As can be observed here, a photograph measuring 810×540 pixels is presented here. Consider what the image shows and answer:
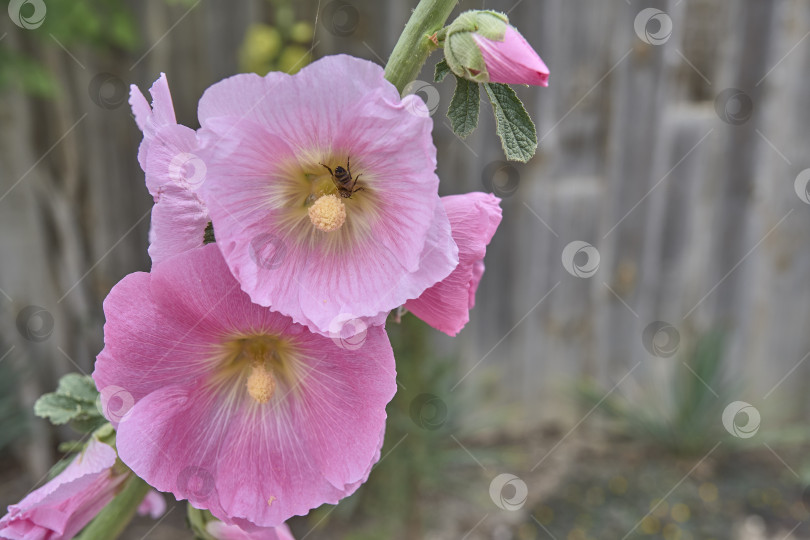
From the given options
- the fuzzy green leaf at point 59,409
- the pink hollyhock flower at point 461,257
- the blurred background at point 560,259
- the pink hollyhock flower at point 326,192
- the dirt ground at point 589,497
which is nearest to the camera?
the pink hollyhock flower at point 326,192

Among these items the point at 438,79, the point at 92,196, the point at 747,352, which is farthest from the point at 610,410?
the point at 438,79

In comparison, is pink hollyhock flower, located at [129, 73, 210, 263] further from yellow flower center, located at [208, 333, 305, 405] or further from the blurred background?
the blurred background

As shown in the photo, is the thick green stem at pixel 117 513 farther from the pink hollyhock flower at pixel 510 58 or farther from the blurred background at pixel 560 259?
the blurred background at pixel 560 259

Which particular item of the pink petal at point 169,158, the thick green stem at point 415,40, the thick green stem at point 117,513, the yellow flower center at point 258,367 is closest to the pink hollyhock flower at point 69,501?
the thick green stem at point 117,513

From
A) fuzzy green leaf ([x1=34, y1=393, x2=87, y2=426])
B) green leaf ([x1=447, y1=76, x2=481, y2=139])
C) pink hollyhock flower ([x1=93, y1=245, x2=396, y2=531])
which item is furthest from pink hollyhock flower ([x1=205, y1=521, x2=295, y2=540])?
green leaf ([x1=447, y1=76, x2=481, y2=139])

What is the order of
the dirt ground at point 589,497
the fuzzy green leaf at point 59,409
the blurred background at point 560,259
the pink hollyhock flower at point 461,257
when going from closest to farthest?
the pink hollyhock flower at point 461,257 → the fuzzy green leaf at point 59,409 → the blurred background at point 560,259 → the dirt ground at point 589,497

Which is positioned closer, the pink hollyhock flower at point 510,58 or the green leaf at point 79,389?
the pink hollyhock flower at point 510,58
